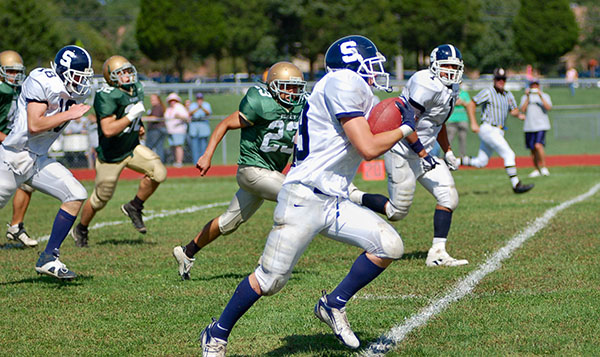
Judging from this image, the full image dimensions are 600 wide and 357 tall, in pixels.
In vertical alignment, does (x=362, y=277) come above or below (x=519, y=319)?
above

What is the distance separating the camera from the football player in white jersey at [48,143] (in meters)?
6.19

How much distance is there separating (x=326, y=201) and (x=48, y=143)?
3268 mm

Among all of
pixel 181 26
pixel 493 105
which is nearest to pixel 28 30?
pixel 181 26

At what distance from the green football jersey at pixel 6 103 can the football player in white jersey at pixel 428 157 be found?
3.77 metres

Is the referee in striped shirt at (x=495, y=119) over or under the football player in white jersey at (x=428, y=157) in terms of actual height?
under

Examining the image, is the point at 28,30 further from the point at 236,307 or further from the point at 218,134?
the point at 236,307

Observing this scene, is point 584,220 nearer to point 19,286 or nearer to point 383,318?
point 383,318

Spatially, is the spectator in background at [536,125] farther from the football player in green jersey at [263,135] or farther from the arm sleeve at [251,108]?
the arm sleeve at [251,108]

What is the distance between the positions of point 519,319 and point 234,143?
622 inches

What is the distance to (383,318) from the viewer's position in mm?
5023

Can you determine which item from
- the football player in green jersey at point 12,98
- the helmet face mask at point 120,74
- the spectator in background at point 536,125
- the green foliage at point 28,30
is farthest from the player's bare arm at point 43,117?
the green foliage at point 28,30

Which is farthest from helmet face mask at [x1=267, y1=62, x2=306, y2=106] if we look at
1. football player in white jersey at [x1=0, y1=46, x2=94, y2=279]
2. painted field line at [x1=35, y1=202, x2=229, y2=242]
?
painted field line at [x1=35, y1=202, x2=229, y2=242]

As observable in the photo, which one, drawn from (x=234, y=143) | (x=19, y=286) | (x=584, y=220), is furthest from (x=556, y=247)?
(x=234, y=143)

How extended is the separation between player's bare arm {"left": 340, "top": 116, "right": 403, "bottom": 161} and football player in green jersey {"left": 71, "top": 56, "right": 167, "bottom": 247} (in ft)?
13.3
